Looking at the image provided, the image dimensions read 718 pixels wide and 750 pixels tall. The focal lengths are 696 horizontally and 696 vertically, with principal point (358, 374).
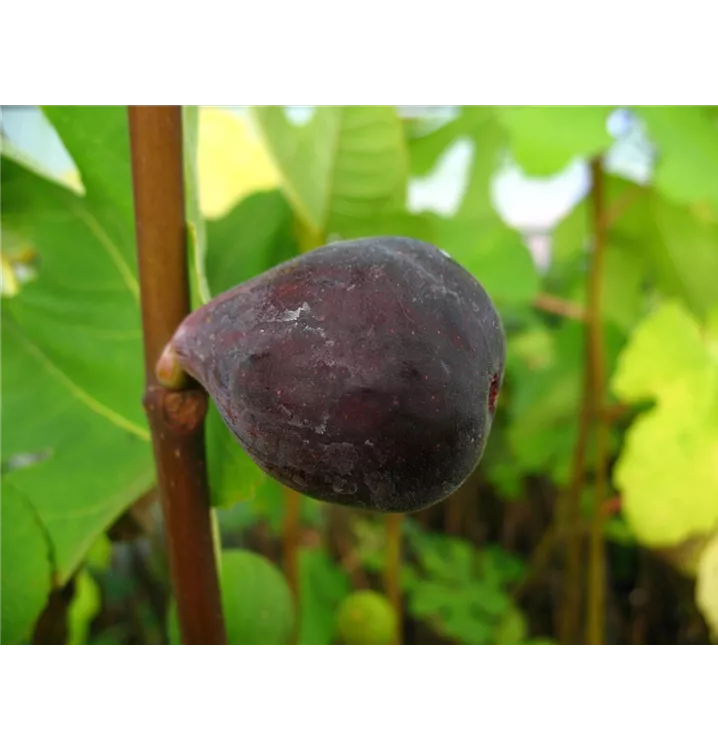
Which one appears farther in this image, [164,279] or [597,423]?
[597,423]

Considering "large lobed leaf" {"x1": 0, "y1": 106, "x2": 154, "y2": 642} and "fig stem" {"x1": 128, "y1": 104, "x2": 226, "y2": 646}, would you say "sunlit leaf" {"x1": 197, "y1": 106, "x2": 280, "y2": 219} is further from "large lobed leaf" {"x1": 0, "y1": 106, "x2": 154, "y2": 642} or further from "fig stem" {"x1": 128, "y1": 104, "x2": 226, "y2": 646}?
"fig stem" {"x1": 128, "y1": 104, "x2": 226, "y2": 646}

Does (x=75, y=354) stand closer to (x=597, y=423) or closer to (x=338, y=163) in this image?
(x=338, y=163)

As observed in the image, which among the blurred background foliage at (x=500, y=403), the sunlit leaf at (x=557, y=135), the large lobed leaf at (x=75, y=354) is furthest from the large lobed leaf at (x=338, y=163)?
the large lobed leaf at (x=75, y=354)

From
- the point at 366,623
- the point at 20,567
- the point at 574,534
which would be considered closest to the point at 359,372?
the point at 20,567

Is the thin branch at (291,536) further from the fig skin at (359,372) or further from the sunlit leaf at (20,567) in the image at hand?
the fig skin at (359,372)
